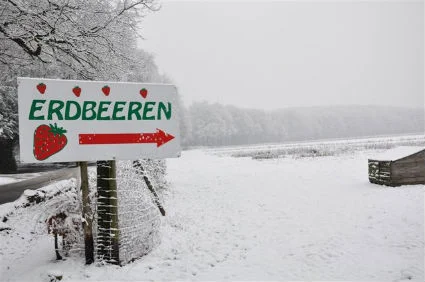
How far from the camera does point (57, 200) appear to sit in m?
5.69

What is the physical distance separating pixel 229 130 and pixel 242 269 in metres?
96.9

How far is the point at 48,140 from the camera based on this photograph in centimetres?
506

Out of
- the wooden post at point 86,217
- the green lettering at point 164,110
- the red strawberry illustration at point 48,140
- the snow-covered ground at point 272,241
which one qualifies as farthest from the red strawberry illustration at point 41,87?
the snow-covered ground at point 272,241

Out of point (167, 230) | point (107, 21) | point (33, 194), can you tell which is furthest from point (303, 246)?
point (33, 194)

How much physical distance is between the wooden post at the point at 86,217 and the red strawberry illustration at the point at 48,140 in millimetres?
528

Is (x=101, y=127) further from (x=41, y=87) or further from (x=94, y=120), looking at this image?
(x=41, y=87)

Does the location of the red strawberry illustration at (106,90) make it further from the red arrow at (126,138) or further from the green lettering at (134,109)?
the red arrow at (126,138)

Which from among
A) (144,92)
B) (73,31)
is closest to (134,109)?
(144,92)

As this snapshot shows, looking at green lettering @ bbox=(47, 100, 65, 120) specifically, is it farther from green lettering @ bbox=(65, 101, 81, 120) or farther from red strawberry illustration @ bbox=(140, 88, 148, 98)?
red strawberry illustration @ bbox=(140, 88, 148, 98)

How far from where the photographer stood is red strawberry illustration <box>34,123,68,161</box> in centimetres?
500

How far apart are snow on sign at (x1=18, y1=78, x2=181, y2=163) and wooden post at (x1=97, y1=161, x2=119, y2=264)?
44 centimetres

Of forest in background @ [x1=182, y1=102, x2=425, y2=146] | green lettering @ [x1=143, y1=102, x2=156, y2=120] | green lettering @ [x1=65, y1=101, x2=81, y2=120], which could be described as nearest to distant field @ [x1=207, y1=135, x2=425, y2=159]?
green lettering @ [x1=143, y1=102, x2=156, y2=120]

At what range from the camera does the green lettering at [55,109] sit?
5.08 metres

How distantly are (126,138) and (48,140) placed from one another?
1184mm
